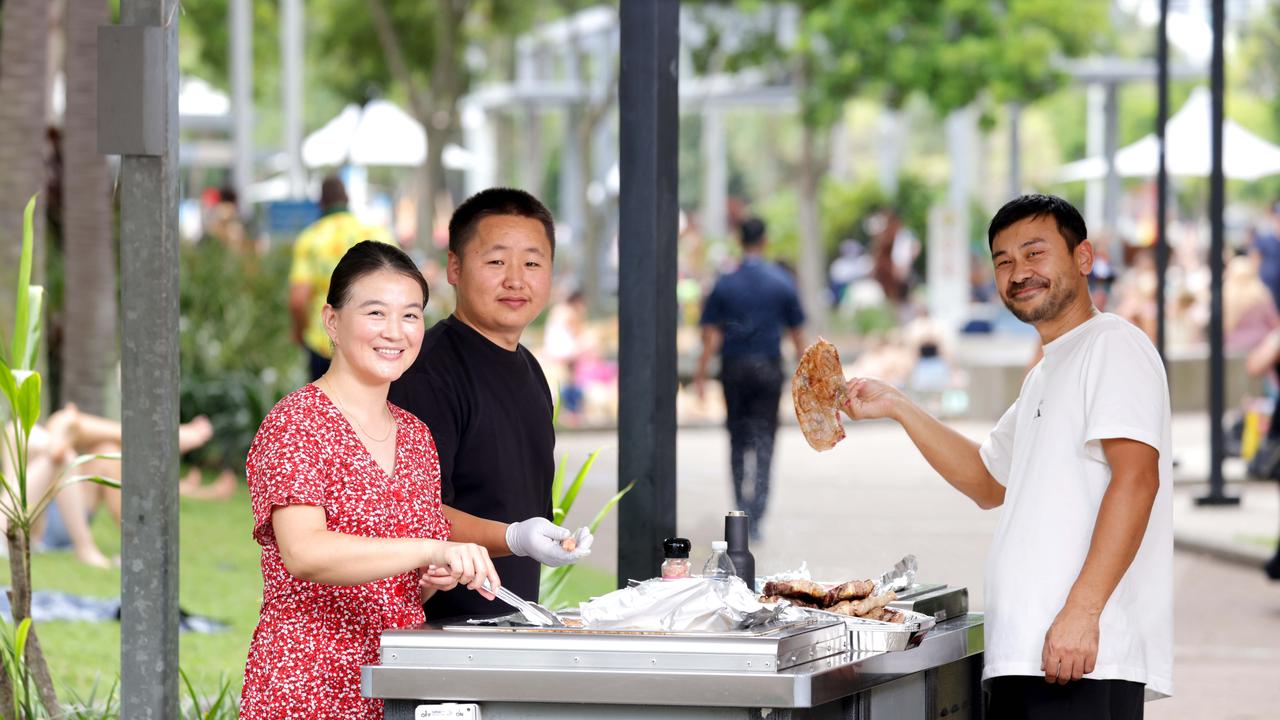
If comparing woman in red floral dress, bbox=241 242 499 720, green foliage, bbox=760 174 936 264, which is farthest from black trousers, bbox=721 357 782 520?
green foliage, bbox=760 174 936 264

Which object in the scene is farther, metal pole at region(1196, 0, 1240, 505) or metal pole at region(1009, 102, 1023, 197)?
metal pole at region(1009, 102, 1023, 197)

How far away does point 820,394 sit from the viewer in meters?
4.47

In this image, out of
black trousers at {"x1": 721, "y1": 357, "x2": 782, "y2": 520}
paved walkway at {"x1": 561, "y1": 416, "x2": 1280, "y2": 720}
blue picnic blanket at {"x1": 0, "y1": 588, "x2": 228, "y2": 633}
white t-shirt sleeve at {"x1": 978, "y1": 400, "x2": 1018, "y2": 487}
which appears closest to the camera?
white t-shirt sleeve at {"x1": 978, "y1": 400, "x2": 1018, "y2": 487}

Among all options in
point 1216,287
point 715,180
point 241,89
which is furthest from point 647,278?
point 715,180

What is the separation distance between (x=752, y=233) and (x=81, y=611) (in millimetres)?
4848

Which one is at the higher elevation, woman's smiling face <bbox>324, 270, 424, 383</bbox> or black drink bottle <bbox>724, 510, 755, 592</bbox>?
woman's smiling face <bbox>324, 270, 424, 383</bbox>

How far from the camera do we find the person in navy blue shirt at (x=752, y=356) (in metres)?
11.5

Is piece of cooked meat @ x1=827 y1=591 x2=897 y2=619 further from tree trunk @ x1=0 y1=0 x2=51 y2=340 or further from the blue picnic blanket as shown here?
tree trunk @ x1=0 y1=0 x2=51 y2=340

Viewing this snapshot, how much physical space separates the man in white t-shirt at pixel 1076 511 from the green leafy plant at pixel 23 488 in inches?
91.6

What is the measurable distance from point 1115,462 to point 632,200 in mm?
1578

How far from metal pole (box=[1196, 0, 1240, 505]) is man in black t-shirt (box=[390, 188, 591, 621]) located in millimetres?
9642

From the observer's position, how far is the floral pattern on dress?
3486mm

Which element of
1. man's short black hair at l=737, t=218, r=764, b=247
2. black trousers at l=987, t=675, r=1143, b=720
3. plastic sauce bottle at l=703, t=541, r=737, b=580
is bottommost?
black trousers at l=987, t=675, r=1143, b=720

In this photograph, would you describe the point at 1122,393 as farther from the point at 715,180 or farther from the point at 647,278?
the point at 715,180
